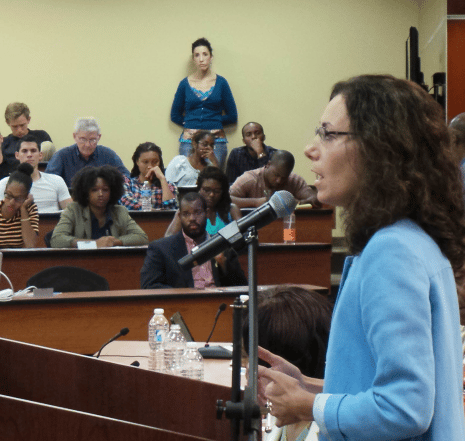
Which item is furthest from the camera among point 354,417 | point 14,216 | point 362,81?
point 14,216

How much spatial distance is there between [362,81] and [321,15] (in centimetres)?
860

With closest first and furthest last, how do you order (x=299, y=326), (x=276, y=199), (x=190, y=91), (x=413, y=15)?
(x=276, y=199), (x=299, y=326), (x=190, y=91), (x=413, y=15)

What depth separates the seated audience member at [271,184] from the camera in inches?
245

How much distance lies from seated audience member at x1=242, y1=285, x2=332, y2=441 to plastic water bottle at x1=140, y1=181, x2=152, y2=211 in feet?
15.1

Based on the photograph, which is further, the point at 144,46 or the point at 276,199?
the point at 144,46

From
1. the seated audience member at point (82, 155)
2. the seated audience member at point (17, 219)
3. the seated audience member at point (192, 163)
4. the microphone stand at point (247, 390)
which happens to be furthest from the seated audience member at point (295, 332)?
the seated audience member at point (192, 163)

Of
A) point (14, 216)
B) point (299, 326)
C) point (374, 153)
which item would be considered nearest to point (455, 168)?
point (374, 153)

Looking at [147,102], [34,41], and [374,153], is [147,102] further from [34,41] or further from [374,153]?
→ [374,153]

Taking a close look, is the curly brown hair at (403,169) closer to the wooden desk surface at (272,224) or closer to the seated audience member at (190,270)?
the seated audience member at (190,270)

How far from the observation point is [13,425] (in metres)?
1.09

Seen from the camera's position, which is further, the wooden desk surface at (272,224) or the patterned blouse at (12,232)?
the wooden desk surface at (272,224)

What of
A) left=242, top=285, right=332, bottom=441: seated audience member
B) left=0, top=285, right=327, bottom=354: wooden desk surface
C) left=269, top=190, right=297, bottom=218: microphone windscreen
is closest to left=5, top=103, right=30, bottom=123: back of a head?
left=0, top=285, right=327, bottom=354: wooden desk surface

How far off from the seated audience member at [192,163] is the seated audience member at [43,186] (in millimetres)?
1160

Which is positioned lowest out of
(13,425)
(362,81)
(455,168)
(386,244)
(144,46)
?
(13,425)
